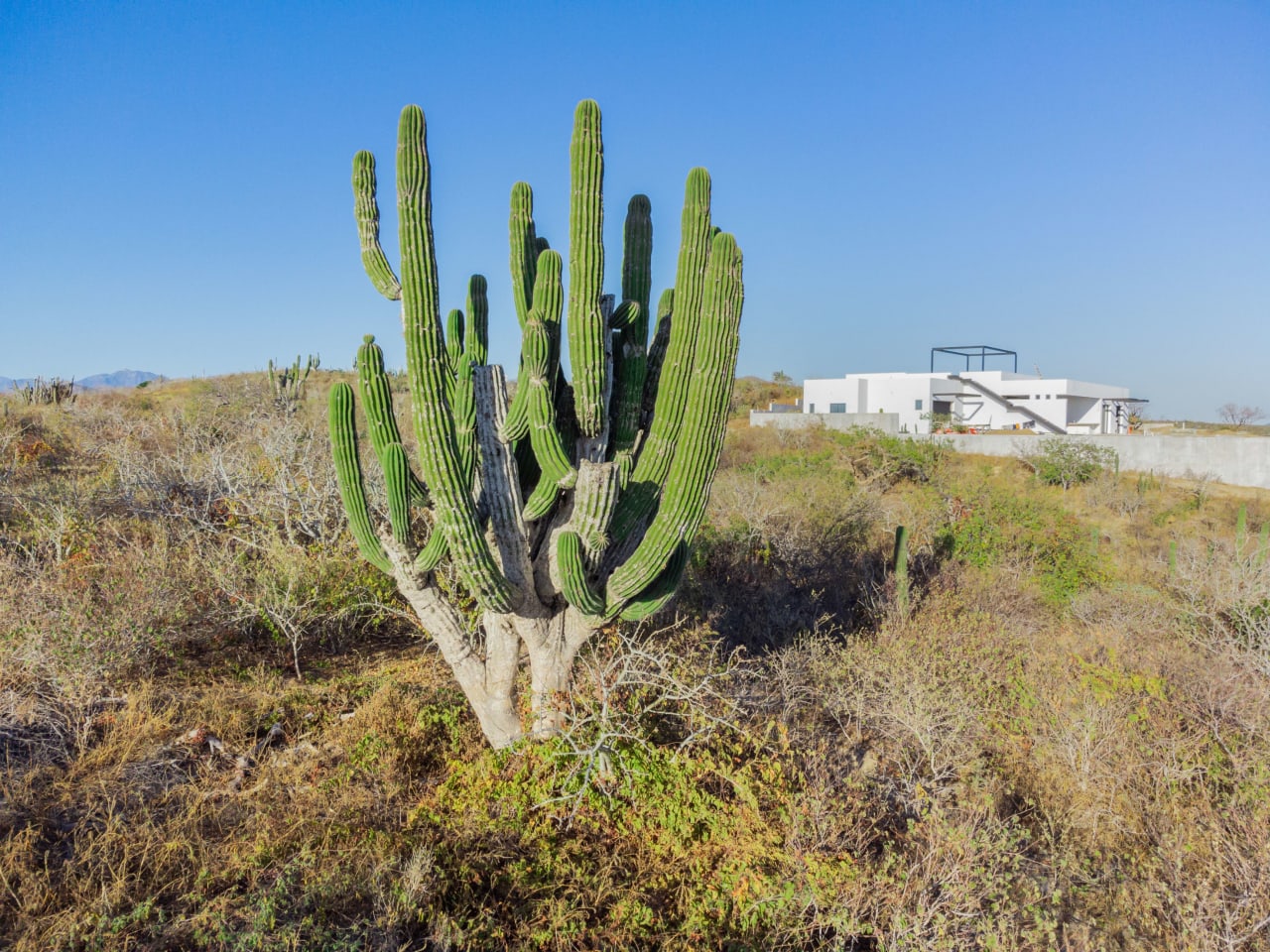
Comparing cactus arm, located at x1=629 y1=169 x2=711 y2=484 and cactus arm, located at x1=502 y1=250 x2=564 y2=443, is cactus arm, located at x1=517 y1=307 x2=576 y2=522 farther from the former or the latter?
cactus arm, located at x1=629 y1=169 x2=711 y2=484

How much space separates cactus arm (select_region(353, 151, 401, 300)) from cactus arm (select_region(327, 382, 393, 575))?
2.38ft

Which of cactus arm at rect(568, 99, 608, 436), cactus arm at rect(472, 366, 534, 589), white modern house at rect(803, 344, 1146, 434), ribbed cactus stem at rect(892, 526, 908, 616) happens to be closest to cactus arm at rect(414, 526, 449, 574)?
cactus arm at rect(472, 366, 534, 589)

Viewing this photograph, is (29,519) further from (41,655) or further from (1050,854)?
(1050,854)

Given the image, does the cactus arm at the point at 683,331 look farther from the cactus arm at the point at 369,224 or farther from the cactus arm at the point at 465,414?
the cactus arm at the point at 369,224

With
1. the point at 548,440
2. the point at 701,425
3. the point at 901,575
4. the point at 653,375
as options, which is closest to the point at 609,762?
the point at 548,440

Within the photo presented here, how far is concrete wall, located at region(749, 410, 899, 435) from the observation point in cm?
2208

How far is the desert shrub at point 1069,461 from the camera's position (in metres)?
17.6

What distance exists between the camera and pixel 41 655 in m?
4.73

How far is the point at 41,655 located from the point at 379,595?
2.65m

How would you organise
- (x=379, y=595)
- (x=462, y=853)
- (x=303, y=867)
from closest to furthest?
(x=303, y=867) → (x=462, y=853) → (x=379, y=595)

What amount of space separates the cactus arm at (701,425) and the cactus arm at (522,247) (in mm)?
1394

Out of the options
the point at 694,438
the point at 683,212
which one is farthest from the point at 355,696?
the point at 683,212

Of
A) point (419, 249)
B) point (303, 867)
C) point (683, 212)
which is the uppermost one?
point (683, 212)

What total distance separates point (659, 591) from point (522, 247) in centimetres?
253
